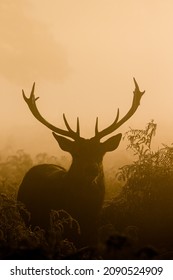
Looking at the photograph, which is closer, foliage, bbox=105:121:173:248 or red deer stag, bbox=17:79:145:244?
red deer stag, bbox=17:79:145:244

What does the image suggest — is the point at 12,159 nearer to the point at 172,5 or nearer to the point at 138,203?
the point at 138,203

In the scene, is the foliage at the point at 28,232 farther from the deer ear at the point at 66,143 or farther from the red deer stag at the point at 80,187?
the deer ear at the point at 66,143

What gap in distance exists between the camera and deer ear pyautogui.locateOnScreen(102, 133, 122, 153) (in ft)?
9.70

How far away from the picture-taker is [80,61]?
3.59m

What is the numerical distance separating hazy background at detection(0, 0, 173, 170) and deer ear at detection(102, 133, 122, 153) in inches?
19.4

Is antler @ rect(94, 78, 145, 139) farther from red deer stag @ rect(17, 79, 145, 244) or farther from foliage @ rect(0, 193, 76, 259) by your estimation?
foliage @ rect(0, 193, 76, 259)

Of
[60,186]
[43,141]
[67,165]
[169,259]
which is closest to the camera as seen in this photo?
[169,259]

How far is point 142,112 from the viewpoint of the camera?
3.42 meters

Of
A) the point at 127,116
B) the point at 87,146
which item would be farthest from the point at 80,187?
the point at 127,116

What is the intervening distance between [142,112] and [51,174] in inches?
25.4

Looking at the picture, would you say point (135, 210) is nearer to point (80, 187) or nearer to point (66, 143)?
point (80, 187)

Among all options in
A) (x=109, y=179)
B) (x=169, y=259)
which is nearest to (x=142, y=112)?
(x=109, y=179)

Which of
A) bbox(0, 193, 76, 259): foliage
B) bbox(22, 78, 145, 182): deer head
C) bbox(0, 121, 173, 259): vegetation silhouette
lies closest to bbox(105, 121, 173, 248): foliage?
bbox(0, 121, 173, 259): vegetation silhouette

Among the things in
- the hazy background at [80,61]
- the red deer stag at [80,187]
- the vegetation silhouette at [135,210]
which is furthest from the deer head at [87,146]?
the hazy background at [80,61]
